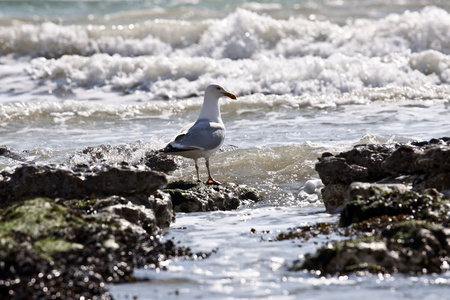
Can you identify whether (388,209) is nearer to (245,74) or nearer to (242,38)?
(245,74)

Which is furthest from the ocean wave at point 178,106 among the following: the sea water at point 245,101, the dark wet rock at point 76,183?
the dark wet rock at point 76,183

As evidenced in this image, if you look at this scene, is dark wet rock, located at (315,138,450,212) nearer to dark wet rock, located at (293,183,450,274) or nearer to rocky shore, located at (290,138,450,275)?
rocky shore, located at (290,138,450,275)

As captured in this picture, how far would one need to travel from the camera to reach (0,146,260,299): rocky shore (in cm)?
339

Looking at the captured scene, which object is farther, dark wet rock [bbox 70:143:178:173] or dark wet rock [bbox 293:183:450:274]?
dark wet rock [bbox 70:143:178:173]

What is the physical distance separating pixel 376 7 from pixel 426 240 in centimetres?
1921

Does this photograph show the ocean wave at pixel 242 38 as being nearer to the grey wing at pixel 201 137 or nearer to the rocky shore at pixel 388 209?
the grey wing at pixel 201 137

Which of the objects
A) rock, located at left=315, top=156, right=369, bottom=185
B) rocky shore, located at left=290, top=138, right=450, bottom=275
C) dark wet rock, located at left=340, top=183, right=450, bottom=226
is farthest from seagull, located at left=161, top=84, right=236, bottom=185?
dark wet rock, located at left=340, top=183, right=450, bottom=226

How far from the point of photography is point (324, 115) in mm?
10648

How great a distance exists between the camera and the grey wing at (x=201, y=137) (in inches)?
267

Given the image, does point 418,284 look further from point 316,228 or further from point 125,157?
point 125,157

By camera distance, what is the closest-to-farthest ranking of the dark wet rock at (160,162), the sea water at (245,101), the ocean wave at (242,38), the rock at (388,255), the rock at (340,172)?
the rock at (388,255), the sea water at (245,101), the rock at (340,172), the dark wet rock at (160,162), the ocean wave at (242,38)

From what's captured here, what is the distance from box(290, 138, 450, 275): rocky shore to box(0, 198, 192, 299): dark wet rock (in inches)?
37.8

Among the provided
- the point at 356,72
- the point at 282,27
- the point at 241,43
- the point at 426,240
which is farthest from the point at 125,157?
the point at 282,27

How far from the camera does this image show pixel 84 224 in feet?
13.2
